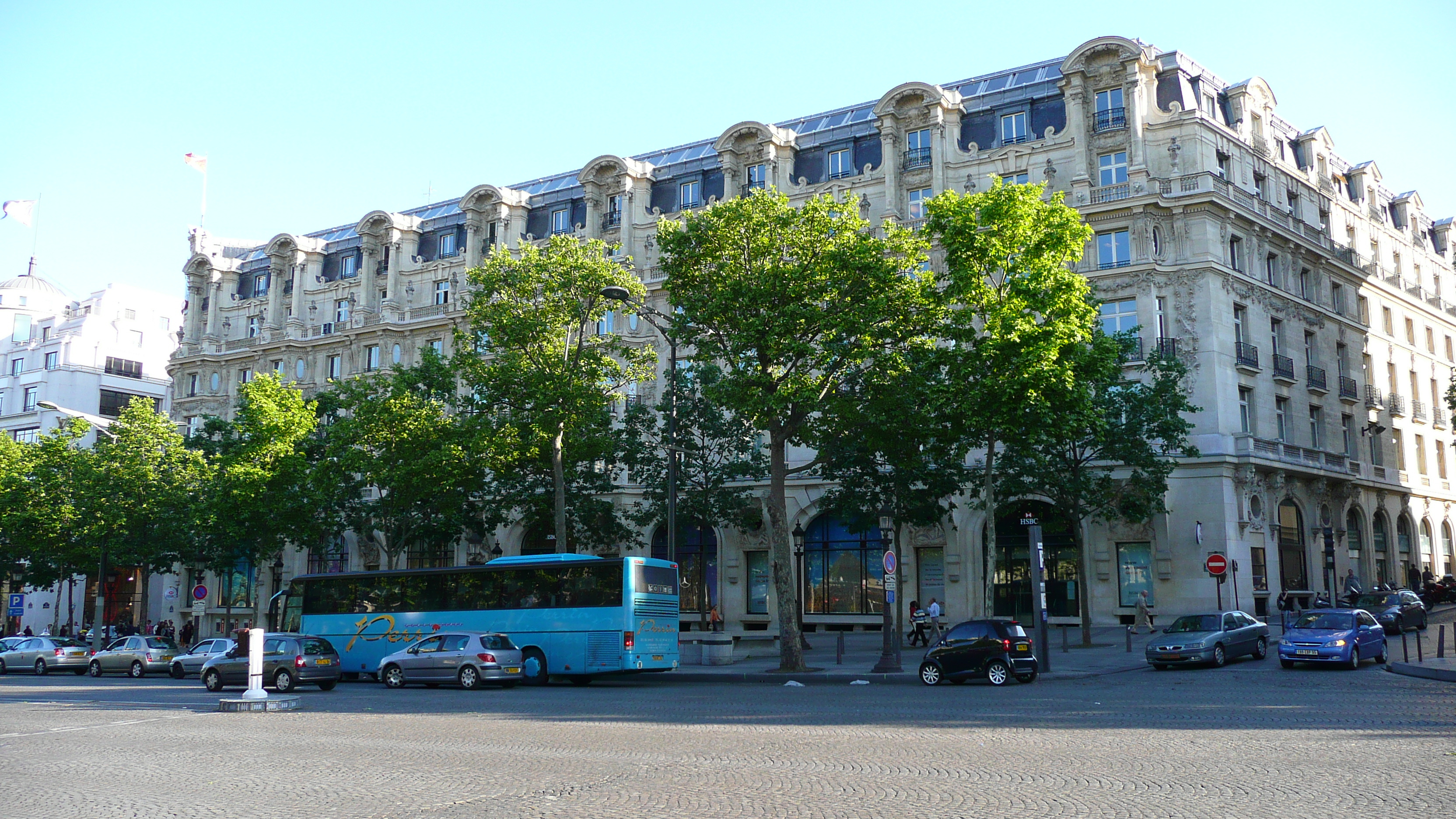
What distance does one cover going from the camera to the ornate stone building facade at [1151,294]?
4291 cm

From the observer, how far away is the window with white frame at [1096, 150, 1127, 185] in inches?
1756

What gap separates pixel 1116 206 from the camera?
43281 millimetres

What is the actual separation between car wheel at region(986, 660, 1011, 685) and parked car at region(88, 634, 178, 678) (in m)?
26.6

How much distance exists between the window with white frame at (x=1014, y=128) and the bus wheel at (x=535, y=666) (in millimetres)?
29642

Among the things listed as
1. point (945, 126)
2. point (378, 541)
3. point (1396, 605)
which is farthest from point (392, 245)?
point (1396, 605)

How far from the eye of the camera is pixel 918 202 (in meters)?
48.3

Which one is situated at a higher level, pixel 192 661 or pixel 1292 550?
pixel 1292 550

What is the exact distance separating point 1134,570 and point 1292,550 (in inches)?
295

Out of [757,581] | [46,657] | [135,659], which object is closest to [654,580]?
[135,659]

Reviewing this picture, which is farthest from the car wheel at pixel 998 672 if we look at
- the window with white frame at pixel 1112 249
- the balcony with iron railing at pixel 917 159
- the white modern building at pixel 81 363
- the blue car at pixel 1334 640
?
the white modern building at pixel 81 363

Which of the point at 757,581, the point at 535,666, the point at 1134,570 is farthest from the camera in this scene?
the point at 757,581

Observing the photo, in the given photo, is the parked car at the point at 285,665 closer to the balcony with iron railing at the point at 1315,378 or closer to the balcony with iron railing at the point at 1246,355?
the balcony with iron railing at the point at 1246,355

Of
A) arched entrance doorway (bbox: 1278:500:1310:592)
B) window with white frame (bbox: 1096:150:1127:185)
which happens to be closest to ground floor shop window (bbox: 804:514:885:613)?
arched entrance doorway (bbox: 1278:500:1310:592)

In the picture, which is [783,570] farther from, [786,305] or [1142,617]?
[1142,617]
